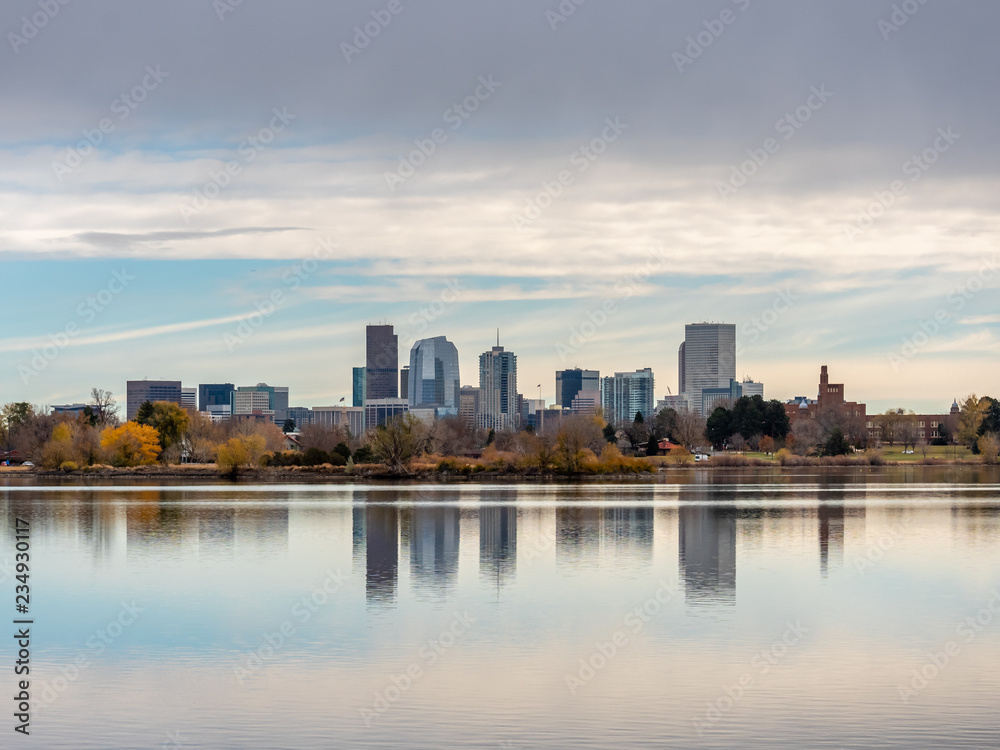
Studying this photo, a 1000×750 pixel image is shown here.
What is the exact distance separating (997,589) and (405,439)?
203ft

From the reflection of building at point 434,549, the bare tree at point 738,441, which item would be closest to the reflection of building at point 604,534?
the reflection of building at point 434,549

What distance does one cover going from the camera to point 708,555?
109 feet

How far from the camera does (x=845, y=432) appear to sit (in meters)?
154

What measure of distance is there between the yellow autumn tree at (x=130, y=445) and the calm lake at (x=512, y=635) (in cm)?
5996

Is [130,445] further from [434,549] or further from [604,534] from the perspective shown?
[434,549]

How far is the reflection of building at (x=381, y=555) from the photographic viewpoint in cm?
2645

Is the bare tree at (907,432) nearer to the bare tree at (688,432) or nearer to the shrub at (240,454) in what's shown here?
the bare tree at (688,432)

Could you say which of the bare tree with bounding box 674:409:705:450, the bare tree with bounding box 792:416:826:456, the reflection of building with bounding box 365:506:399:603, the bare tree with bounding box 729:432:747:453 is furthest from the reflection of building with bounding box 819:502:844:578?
the bare tree with bounding box 729:432:747:453

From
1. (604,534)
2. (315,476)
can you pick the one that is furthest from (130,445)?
(604,534)

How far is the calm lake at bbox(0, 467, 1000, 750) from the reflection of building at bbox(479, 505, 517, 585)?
20 centimetres

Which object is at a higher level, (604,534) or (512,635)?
(512,635)

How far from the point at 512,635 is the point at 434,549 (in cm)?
1415

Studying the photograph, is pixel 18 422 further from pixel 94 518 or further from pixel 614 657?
pixel 614 657

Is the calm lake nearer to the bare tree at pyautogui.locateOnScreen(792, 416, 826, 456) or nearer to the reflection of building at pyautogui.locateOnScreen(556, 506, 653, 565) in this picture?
the reflection of building at pyautogui.locateOnScreen(556, 506, 653, 565)
